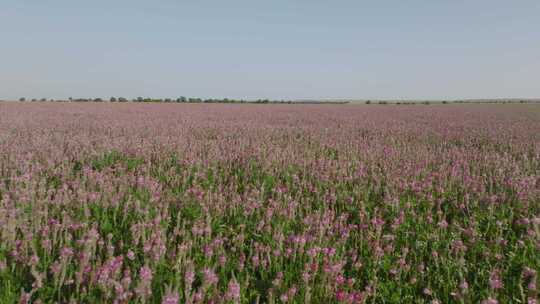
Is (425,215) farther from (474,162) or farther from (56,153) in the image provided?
(56,153)


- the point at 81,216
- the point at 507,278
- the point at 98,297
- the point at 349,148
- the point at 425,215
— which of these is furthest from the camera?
the point at 349,148

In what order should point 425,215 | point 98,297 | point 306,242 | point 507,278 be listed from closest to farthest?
point 98,297 < point 507,278 < point 306,242 < point 425,215

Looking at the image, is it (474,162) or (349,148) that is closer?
(474,162)

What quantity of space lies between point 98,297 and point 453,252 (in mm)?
2929

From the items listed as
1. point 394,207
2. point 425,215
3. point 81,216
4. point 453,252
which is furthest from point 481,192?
point 81,216

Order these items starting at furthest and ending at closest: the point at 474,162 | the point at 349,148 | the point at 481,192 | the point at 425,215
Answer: the point at 349,148, the point at 474,162, the point at 481,192, the point at 425,215

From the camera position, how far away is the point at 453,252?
115 inches

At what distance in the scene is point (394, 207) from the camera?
3768 mm

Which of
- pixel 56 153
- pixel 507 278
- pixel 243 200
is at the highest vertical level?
pixel 56 153

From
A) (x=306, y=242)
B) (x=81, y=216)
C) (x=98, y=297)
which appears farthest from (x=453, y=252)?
(x=81, y=216)

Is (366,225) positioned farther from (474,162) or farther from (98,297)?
(474,162)

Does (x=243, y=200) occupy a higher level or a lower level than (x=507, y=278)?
higher

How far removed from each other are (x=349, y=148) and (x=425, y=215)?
12.4ft

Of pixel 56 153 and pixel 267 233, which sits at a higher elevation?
pixel 56 153
